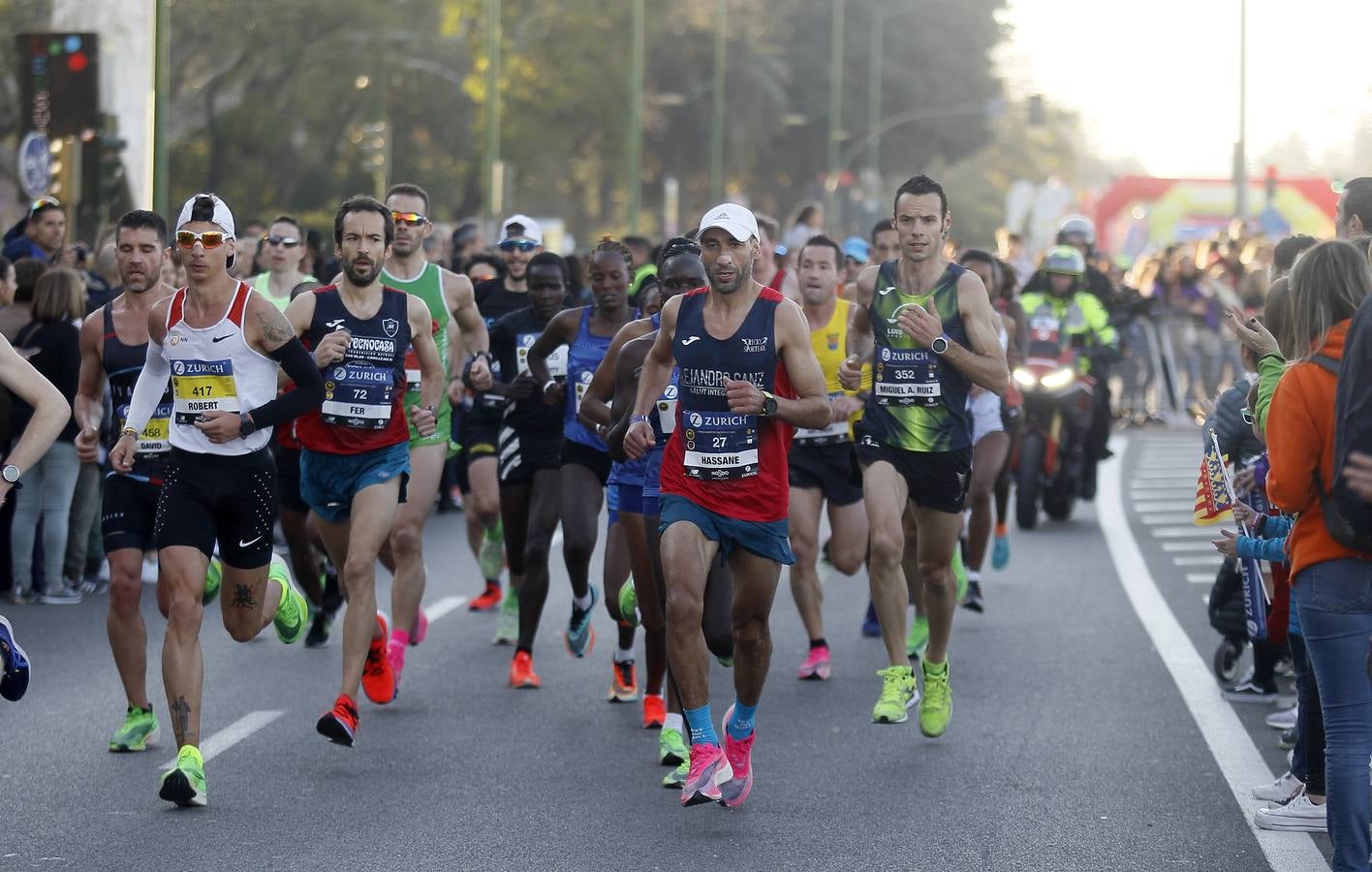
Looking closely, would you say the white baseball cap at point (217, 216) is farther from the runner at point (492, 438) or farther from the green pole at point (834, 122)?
the green pole at point (834, 122)

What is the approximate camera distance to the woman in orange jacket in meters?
5.72

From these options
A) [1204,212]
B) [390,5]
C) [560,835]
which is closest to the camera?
[560,835]

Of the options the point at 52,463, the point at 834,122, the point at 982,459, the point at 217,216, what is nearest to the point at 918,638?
the point at 982,459

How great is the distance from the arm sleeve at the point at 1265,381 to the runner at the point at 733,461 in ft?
4.54

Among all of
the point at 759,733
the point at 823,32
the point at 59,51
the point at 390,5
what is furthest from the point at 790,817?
the point at 823,32

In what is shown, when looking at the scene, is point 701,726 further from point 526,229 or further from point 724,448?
point 526,229

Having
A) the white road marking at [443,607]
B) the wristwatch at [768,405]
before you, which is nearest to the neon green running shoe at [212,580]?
the wristwatch at [768,405]

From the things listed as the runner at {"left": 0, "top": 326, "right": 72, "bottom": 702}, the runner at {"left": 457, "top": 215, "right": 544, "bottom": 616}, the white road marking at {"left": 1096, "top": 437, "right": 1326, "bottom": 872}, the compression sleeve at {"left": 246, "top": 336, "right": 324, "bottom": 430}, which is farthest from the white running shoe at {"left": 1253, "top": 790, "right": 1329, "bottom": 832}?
the runner at {"left": 457, "top": 215, "right": 544, "bottom": 616}

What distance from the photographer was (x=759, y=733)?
28.9ft

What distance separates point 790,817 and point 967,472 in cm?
212

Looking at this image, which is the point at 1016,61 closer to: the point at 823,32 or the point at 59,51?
the point at 823,32

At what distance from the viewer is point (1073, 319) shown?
16.6 m

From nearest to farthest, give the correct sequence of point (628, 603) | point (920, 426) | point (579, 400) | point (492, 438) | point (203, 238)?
point (203, 238)
point (920, 426)
point (628, 603)
point (579, 400)
point (492, 438)

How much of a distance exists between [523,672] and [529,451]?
1.08 m
